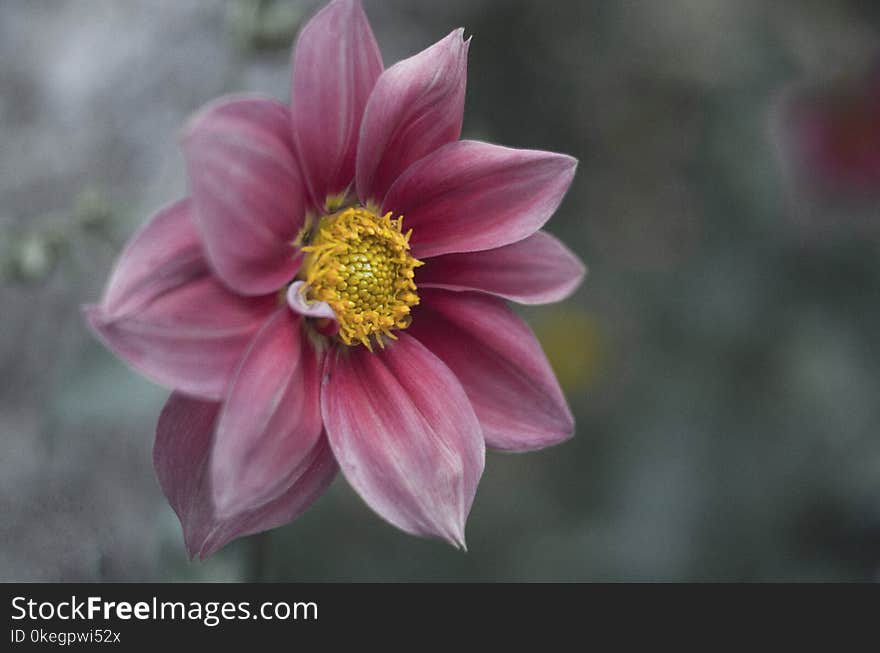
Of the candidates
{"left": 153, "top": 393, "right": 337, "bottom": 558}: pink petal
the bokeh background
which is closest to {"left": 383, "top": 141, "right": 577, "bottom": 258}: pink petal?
{"left": 153, "top": 393, "right": 337, "bottom": 558}: pink petal

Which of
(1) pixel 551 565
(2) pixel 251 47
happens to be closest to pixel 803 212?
(1) pixel 551 565

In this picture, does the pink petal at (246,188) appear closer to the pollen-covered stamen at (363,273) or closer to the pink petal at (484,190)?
the pollen-covered stamen at (363,273)

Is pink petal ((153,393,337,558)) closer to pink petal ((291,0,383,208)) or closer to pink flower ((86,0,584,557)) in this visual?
pink flower ((86,0,584,557))

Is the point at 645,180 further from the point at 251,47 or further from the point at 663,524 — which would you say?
the point at 251,47

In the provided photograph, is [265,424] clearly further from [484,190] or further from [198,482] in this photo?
[484,190]

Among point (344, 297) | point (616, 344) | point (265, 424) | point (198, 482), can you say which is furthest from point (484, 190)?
point (616, 344)
